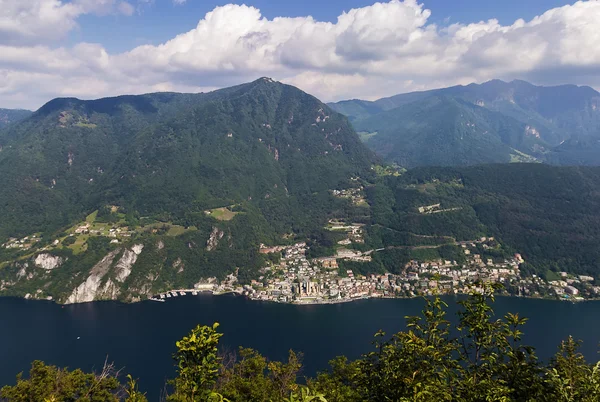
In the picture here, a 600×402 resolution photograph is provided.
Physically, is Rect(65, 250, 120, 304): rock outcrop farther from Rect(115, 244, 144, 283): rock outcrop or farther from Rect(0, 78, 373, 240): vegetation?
Rect(0, 78, 373, 240): vegetation

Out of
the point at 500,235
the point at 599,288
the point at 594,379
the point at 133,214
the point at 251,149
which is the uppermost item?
the point at 251,149

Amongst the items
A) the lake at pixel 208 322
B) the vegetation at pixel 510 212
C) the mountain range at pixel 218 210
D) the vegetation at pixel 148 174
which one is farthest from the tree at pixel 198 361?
the vegetation at pixel 148 174

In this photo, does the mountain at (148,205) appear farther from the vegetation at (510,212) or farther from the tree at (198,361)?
the tree at (198,361)

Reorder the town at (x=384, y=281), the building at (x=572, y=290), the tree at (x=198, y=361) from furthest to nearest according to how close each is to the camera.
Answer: the town at (x=384, y=281) < the building at (x=572, y=290) < the tree at (x=198, y=361)

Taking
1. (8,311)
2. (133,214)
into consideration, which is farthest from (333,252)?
(8,311)

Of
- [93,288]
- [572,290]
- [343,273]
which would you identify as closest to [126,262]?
[93,288]

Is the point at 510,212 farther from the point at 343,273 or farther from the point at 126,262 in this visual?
the point at 126,262

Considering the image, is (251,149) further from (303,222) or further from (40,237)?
(40,237)
